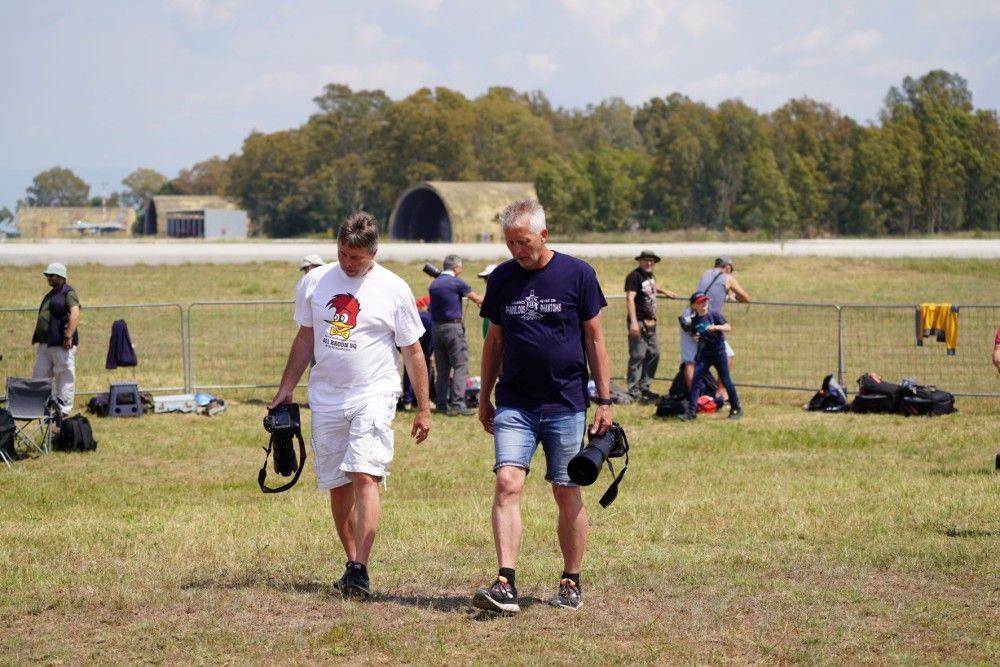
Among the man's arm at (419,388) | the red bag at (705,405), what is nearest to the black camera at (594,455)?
the man's arm at (419,388)

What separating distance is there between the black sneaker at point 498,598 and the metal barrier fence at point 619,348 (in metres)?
11.1

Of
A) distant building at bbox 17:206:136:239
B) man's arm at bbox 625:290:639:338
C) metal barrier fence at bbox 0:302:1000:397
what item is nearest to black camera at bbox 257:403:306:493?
man's arm at bbox 625:290:639:338

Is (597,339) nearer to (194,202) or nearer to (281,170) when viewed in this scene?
(281,170)

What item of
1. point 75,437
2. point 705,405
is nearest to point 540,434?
point 75,437

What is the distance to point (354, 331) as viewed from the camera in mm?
6426

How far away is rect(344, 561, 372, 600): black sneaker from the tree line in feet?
213

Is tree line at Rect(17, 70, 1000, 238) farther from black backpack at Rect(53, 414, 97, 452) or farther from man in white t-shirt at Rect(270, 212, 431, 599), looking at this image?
man in white t-shirt at Rect(270, 212, 431, 599)

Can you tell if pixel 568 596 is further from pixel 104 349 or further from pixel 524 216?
pixel 104 349

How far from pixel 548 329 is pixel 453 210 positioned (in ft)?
185

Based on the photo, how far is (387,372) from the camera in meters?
6.55

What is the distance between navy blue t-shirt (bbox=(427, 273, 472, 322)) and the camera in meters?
14.9

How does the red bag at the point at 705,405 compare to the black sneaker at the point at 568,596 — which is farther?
the red bag at the point at 705,405

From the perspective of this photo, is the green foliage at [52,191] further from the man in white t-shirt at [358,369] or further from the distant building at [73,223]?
the man in white t-shirt at [358,369]

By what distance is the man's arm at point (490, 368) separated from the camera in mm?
6289
